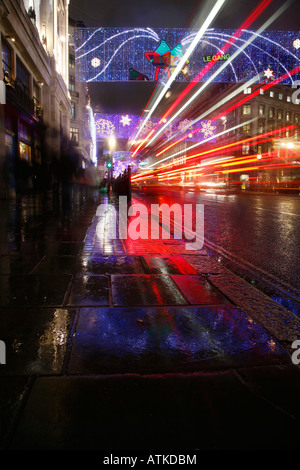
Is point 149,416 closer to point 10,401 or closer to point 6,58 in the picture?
point 10,401

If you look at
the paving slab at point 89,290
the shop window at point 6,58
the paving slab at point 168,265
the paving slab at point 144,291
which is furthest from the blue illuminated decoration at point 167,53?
the paving slab at point 89,290

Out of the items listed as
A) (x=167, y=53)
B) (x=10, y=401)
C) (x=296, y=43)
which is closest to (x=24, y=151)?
(x=167, y=53)

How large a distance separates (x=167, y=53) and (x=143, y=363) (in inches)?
863

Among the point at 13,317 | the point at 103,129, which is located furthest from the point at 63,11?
the point at 13,317

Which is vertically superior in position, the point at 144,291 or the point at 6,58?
the point at 6,58

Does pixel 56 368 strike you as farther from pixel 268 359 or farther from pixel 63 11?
pixel 63 11

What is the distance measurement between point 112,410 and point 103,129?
48178mm

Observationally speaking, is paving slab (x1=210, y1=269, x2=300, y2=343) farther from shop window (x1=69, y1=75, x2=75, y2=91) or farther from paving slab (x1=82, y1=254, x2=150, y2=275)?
shop window (x1=69, y1=75, x2=75, y2=91)

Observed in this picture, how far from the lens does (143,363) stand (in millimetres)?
2051

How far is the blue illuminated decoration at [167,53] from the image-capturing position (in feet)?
63.4

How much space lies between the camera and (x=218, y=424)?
152cm

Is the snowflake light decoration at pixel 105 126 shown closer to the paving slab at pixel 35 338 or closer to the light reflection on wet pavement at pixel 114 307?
the light reflection on wet pavement at pixel 114 307

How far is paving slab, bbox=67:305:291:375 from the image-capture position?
2045mm

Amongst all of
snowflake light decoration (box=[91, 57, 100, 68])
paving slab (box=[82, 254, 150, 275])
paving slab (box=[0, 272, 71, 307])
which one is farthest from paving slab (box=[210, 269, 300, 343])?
snowflake light decoration (box=[91, 57, 100, 68])
